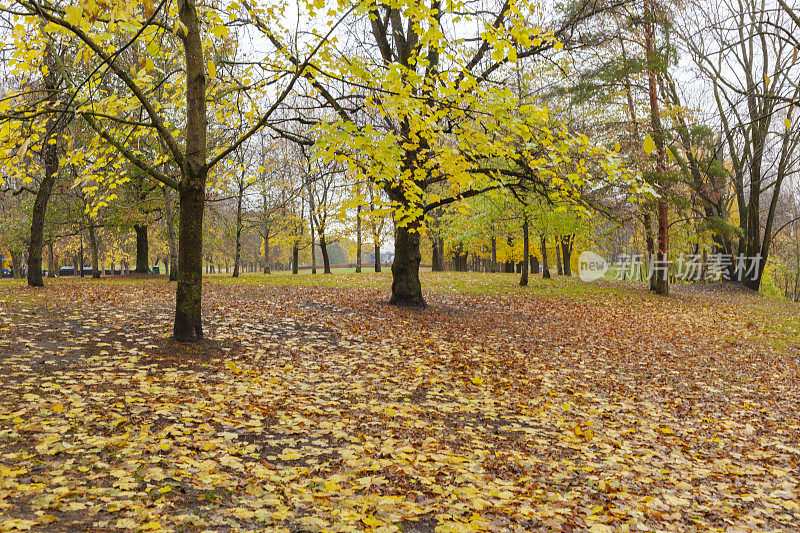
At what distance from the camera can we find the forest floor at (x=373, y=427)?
3496 mm

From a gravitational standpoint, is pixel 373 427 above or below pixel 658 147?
below

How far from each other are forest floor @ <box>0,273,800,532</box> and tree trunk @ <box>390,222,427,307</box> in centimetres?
183

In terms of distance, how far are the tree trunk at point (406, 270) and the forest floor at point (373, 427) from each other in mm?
1832

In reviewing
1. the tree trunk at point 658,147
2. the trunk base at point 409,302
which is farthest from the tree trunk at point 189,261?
the tree trunk at point 658,147

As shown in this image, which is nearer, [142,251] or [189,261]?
[189,261]

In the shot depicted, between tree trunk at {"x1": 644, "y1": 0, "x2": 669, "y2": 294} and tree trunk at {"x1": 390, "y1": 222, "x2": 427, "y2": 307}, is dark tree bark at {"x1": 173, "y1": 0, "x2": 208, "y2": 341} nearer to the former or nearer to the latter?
tree trunk at {"x1": 390, "y1": 222, "x2": 427, "y2": 307}

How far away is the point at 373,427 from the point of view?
17.3ft

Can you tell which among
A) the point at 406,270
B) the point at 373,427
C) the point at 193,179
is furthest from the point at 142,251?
the point at 373,427

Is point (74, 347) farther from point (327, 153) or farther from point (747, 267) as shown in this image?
point (747, 267)

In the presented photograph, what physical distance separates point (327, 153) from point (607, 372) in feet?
20.5

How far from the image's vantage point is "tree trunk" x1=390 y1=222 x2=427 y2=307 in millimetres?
12695

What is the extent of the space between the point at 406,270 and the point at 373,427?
7.71 metres

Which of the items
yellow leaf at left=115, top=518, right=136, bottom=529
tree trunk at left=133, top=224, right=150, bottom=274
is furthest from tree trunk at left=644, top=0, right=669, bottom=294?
tree trunk at left=133, top=224, right=150, bottom=274

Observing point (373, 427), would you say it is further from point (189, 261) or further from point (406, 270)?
point (406, 270)
